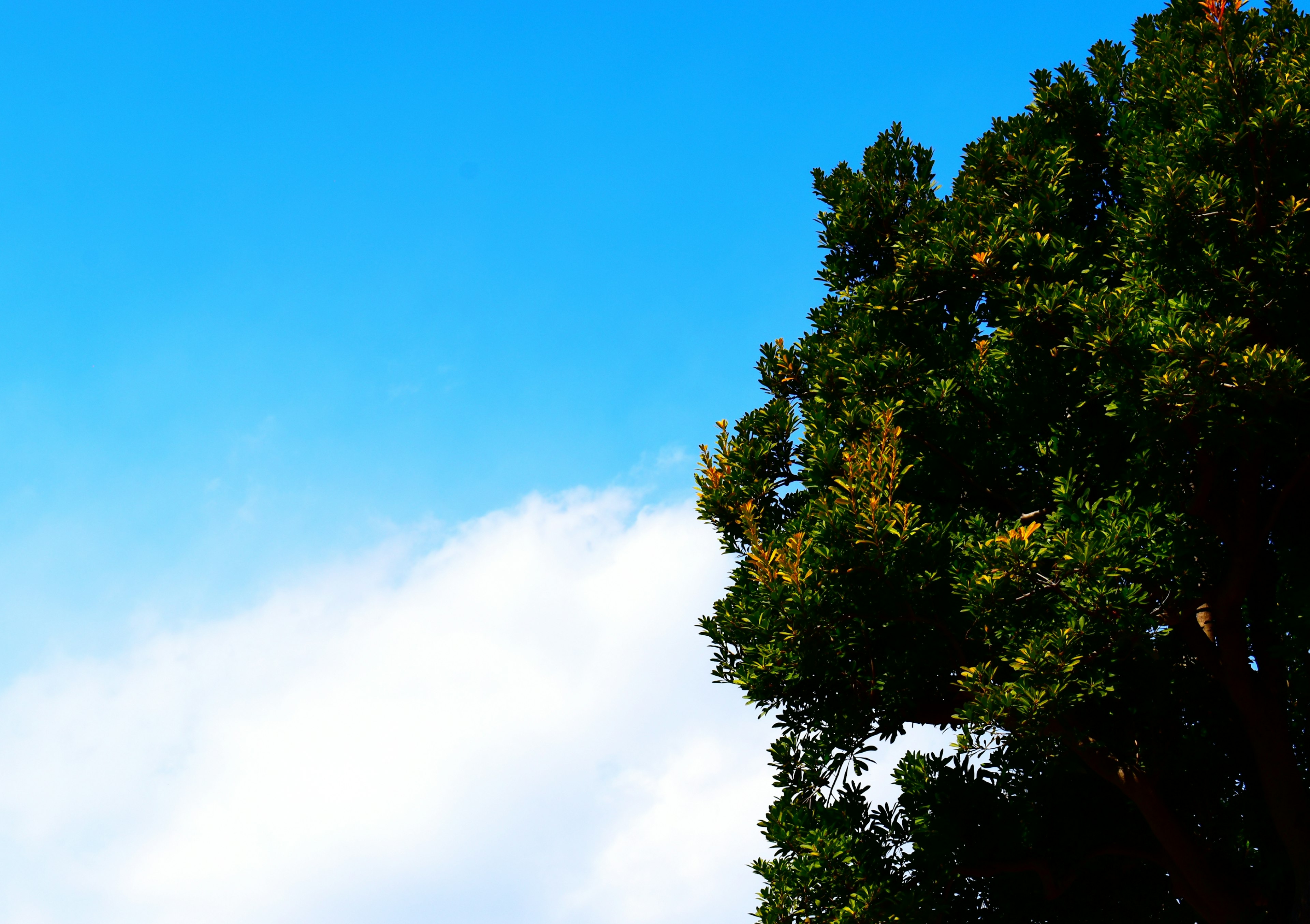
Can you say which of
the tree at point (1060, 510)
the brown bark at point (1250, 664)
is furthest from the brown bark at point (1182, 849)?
the brown bark at point (1250, 664)

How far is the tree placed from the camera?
38.9 ft

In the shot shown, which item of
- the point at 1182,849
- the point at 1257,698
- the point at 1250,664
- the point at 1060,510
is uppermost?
the point at 1060,510

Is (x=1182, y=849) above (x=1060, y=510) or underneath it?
underneath

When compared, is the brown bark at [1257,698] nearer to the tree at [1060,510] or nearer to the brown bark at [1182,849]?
the tree at [1060,510]

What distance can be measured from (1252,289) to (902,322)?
14.1 ft

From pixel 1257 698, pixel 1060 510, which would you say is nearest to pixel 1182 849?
pixel 1257 698

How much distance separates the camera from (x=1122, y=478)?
1274 centimetres

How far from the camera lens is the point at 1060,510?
12297mm

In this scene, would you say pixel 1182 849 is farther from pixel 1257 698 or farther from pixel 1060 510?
pixel 1060 510

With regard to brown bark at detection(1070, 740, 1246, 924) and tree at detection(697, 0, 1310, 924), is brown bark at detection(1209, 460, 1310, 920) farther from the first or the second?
brown bark at detection(1070, 740, 1246, 924)

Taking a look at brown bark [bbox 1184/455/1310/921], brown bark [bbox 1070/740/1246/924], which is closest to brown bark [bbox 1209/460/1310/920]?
brown bark [bbox 1184/455/1310/921]

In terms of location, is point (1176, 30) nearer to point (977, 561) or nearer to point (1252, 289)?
point (1252, 289)

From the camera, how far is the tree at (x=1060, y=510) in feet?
38.9

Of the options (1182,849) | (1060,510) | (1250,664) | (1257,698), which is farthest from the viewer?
(1250,664)
